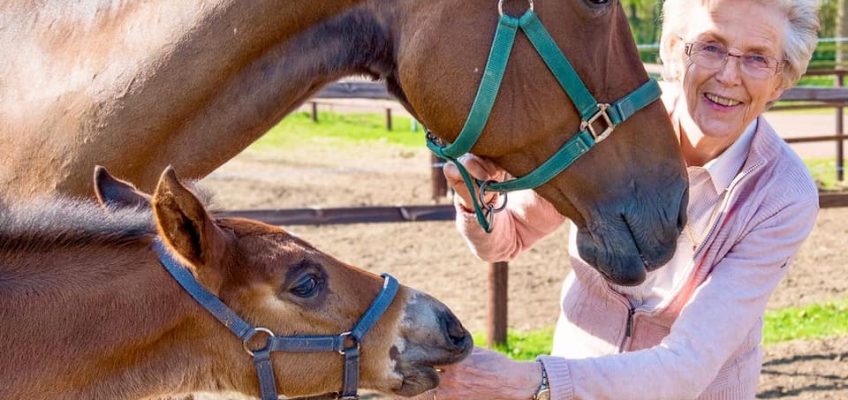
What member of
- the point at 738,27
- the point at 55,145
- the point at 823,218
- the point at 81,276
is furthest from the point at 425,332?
the point at 823,218

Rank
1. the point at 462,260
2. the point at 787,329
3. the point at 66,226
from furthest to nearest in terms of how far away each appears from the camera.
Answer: the point at 462,260 → the point at 787,329 → the point at 66,226

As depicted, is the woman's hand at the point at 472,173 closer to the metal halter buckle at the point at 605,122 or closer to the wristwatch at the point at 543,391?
the metal halter buckle at the point at 605,122

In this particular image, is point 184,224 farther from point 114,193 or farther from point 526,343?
point 526,343

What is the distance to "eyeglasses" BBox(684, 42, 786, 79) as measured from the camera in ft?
9.89

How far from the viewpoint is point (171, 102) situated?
2.71 metres

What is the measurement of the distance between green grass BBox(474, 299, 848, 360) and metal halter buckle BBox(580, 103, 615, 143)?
136 inches

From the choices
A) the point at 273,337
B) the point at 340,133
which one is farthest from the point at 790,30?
the point at 340,133

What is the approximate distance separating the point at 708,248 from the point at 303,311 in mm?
1152

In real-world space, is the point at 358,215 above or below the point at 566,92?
below

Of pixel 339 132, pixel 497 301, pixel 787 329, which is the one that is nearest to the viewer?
pixel 497 301

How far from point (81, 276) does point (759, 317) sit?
71.7 inches

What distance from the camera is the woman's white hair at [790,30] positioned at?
9.94 ft

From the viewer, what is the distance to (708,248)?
2.99 m

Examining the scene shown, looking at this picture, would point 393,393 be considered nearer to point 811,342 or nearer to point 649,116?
point 649,116
